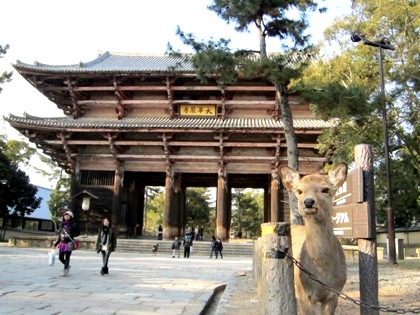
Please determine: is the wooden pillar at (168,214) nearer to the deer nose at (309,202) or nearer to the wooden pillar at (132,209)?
the wooden pillar at (132,209)

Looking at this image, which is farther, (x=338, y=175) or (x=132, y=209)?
(x=132, y=209)

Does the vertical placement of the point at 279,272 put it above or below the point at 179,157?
Result: below

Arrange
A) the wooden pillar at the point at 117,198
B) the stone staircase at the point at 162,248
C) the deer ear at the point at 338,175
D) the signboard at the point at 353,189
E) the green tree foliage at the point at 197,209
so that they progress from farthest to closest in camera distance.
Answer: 1. the green tree foliage at the point at 197,209
2. the wooden pillar at the point at 117,198
3. the stone staircase at the point at 162,248
4. the signboard at the point at 353,189
5. the deer ear at the point at 338,175

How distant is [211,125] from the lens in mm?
21609

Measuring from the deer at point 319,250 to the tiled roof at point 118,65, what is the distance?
17.3m

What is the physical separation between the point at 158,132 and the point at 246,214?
32901 millimetres

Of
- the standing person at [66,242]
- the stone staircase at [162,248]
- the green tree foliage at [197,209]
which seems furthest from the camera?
the green tree foliage at [197,209]

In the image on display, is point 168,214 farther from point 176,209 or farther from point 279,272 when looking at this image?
point 279,272

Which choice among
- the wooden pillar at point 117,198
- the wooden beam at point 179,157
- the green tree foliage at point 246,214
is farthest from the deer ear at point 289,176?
the green tree foliage at point 246,214

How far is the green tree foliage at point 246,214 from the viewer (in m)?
51.8

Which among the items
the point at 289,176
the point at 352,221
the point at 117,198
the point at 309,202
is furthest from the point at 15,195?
the point at 309,202

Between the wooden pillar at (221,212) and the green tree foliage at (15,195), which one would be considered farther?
the green tree foliage at (15,195)

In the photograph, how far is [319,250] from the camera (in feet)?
13.1

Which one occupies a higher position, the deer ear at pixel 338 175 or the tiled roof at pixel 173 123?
the tiled roof at pixel 173 123
